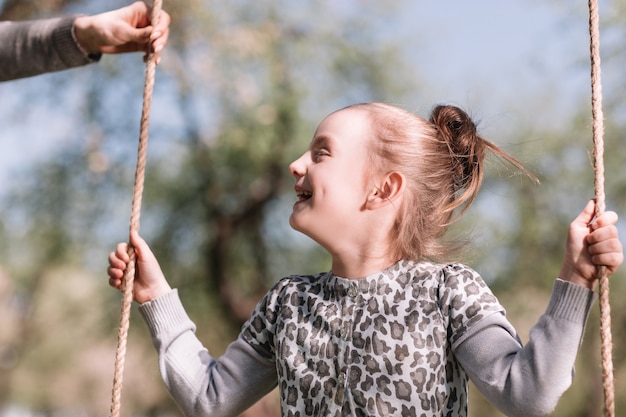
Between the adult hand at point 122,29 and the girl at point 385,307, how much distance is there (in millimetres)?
425

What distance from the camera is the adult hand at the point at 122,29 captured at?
154cm

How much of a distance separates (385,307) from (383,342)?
0.06m

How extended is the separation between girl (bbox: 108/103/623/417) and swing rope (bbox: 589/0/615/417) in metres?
0.02

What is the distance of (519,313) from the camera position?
645 centimetres

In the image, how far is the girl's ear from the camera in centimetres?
132

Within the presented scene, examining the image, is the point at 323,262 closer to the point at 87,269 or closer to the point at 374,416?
the point at 87,269

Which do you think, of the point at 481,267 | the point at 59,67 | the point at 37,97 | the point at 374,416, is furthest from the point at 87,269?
the point at 374,416

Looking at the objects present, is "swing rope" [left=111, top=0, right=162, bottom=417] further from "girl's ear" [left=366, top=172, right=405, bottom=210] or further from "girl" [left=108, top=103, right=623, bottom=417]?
"girl's ear" [left=366, top=172, right=405, bottom=210]

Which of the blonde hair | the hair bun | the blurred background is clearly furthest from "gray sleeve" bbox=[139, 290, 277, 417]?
the blurred background

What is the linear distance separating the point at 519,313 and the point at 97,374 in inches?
319

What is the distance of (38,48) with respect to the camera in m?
1.71

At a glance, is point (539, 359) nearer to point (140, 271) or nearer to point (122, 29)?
point (140, 271)

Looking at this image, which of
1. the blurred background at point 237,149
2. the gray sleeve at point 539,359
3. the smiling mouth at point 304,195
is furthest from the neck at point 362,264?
the blurred background at point 237,149

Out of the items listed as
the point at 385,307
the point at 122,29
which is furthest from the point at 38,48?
the point at 385,307
